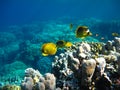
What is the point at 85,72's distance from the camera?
14.7 feet

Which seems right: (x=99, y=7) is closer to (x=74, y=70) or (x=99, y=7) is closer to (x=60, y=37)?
(x=60, y=37)

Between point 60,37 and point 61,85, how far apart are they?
1648cm

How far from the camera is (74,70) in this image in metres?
5.02

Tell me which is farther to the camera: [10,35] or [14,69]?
[10,35]

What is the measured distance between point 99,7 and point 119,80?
179m

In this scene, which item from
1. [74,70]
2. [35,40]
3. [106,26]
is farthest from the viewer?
[106,26]

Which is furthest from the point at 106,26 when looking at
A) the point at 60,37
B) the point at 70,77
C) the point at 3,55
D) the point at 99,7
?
the point at 99,7

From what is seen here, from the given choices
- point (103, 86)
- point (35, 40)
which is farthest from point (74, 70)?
point (35, 40)

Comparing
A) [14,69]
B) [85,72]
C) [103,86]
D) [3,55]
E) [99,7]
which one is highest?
[99,7]

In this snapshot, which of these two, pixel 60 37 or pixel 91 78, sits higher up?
pixel 60 37

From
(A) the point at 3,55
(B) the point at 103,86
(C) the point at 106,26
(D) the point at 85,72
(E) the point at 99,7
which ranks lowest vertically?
(B) the point at 103,86

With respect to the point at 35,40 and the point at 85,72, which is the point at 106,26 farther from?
the point at 85,72

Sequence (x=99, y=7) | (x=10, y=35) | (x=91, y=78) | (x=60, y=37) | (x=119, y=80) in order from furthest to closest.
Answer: (x=99, y=7), (x=10, y=35), (x=60, y=37), (x=91, y=78), (x=119, y=80)

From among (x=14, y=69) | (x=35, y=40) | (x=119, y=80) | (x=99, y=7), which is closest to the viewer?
(x=119, y=80)
